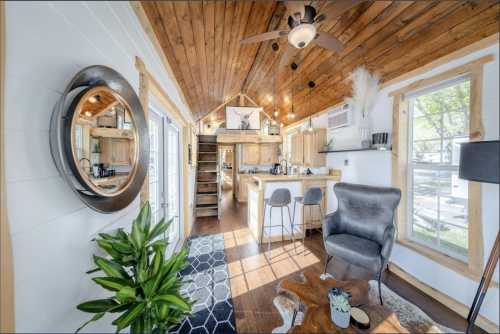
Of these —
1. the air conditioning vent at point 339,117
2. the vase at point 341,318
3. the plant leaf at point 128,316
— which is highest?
the air conditioning vent at point 339,117

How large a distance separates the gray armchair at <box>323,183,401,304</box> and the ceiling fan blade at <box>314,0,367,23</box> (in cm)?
194

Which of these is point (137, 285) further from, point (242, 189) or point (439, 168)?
point (242, 189)

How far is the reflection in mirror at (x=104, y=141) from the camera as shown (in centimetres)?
71

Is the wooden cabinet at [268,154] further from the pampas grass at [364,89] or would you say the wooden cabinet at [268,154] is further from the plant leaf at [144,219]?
the plant leaf at [144,219]

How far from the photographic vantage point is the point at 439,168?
6.45 ft

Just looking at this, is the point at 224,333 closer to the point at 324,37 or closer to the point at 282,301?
the point at 282,301

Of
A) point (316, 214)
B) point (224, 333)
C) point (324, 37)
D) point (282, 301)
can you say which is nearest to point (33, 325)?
point (224, 333)

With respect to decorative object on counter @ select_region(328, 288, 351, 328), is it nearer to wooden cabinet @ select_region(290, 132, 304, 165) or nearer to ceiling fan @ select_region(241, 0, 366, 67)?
ceiling fan @ select_region(241, 0, 366, 67)

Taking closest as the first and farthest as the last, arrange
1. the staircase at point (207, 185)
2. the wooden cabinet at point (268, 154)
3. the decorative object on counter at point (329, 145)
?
the decorative object on counter at point (329, 145) < the staircase at point (207, 185) < the wooden cabinet at point (268, 154)

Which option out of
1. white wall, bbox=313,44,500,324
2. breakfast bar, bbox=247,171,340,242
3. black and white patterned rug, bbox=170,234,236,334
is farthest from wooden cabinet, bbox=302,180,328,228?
black and white patterned rug, bbox=170,234,236,334

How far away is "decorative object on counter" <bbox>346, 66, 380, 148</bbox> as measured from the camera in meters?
2.58

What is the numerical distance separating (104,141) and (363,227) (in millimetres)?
2754

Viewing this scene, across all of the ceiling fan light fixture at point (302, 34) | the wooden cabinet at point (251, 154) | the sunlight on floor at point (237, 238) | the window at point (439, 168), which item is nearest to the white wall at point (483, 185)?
the window at point (439, 168)

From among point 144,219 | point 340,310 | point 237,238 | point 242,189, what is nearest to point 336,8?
point 144,219
